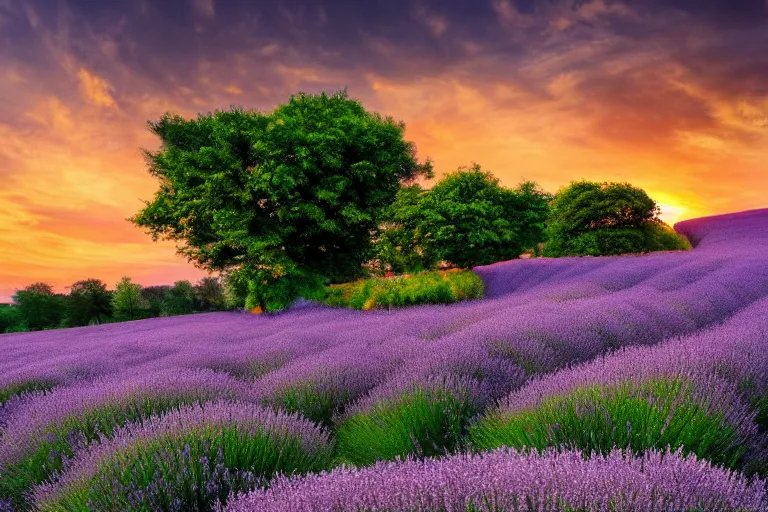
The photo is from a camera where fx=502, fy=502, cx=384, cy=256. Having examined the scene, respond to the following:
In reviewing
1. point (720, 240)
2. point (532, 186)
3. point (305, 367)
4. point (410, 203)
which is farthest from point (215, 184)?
point (532, 186)

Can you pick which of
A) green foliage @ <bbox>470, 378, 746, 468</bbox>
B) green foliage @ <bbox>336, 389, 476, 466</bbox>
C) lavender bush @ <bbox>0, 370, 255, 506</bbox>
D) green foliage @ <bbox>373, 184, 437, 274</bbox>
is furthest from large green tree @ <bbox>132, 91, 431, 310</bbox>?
green foliage @ <bbox>470, 378, 746, 468</bbox>

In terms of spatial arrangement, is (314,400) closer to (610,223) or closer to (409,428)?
(409,428)

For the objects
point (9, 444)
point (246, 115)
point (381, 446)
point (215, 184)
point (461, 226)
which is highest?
point (246, 115)

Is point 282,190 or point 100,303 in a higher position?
point 282,190

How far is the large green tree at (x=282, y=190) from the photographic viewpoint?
15555mm

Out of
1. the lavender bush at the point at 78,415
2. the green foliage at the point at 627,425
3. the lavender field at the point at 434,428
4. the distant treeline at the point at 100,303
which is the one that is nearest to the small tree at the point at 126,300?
the distant treeline at the point at 100,303

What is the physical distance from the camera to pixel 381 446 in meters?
3.03

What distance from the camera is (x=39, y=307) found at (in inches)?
1289

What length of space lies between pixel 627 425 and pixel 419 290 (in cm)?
1047

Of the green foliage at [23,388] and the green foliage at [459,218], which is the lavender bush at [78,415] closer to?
the green foliage at [23,388]

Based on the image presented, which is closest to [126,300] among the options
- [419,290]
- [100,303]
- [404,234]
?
[100,303]

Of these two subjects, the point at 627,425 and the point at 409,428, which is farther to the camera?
the point at 409,428

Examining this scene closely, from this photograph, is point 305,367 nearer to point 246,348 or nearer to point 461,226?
point 246,348

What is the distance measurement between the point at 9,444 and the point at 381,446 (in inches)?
97.3
